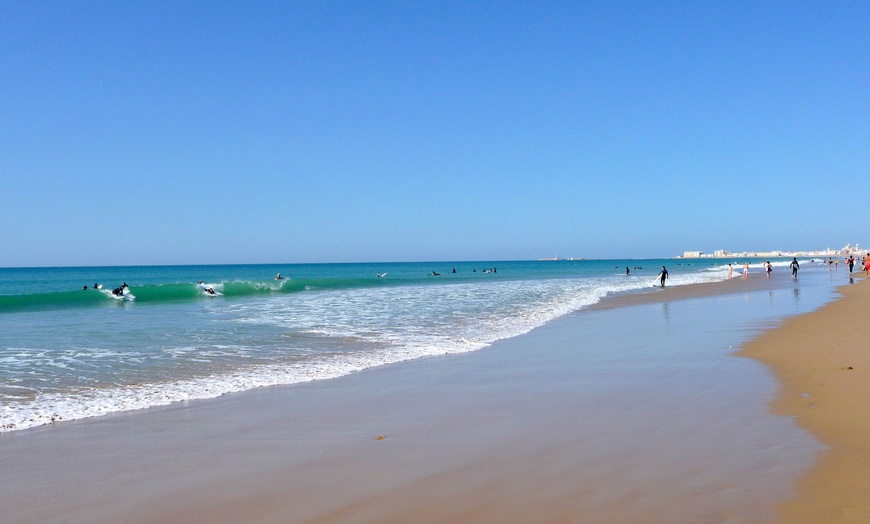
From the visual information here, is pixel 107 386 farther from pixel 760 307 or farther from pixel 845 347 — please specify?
pixel 760 307

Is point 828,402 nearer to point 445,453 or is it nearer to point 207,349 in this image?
point 445,453

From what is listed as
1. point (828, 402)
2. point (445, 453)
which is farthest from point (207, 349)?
point (828, 402)

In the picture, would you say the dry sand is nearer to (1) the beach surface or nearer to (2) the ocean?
(1) the beach surface

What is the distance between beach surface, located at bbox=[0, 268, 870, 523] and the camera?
4234 mm

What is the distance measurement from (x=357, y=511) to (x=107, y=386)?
6.45 meters

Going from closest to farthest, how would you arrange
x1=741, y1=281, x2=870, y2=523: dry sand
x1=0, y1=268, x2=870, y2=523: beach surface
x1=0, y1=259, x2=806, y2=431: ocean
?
x1=741, y1=281, x2=870, y2=523: dry sand
x1=0, y1=268, x2=870, y2=523: beach surface
x1=0, y1=259, x2=806, y2=431: ocean

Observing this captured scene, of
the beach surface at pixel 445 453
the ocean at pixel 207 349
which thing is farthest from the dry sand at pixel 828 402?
the ocean at pixel 207 349

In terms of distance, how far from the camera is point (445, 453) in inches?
215

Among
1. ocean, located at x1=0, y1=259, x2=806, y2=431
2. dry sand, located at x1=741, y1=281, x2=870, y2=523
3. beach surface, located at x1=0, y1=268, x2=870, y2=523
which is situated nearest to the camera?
dry sand, located at x1=741, y1=281, x2=870, y2=523

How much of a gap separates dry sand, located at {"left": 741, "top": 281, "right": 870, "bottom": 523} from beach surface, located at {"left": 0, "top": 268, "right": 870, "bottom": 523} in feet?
0.30

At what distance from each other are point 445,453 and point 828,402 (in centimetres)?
426

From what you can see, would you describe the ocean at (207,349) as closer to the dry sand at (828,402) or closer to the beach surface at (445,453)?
the beach surface at (445,453)

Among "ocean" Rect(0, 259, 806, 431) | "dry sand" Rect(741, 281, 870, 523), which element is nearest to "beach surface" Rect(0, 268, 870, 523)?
"dry sand" Rect(741, 281, 870, 523)

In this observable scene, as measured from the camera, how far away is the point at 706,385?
8125 mm
